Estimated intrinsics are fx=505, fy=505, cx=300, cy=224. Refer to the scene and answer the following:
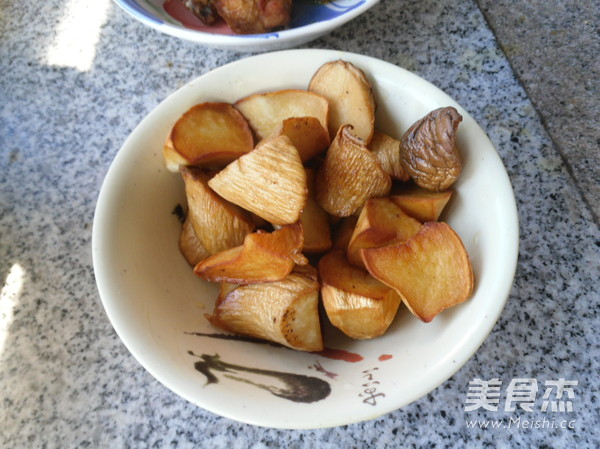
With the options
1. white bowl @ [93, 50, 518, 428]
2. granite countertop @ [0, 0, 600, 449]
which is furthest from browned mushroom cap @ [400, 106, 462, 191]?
granite countertop @ [0, 0, 600, 449]

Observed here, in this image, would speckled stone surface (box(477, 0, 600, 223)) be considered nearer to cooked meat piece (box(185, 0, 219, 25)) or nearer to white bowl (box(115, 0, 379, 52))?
white bowl (box(115, 0, 379, 52))

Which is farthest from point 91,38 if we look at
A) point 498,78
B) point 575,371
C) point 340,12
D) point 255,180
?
point 575,371

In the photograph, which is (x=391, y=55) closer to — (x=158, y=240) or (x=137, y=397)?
(x=158, y=240)

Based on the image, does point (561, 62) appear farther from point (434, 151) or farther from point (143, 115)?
point (143, 115)

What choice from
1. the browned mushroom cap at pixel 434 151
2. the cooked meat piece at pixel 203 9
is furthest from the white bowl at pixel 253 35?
the browned mushroom cap at pixel 434 151

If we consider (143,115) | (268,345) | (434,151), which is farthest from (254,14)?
(268,345)

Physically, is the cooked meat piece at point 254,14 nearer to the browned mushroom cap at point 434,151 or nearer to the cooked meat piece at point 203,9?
the cooked meat piece at point 203,9
